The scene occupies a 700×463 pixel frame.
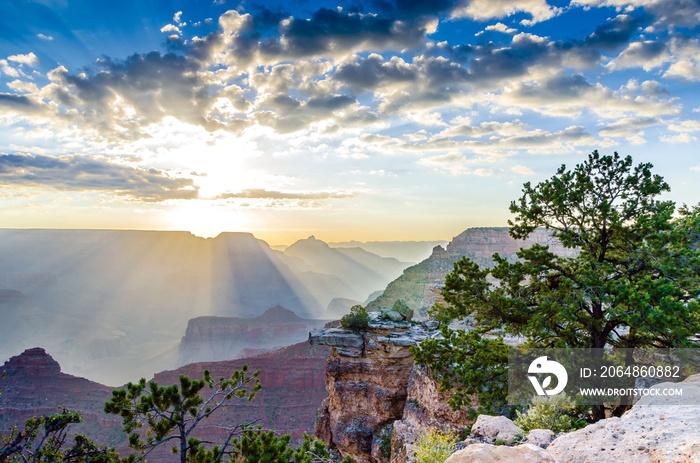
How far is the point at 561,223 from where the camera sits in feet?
38.6

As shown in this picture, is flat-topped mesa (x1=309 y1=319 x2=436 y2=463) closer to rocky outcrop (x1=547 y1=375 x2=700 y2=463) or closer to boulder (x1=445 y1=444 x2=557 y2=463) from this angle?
rocky outcrop (x1=547 y1=375 x2=700 y2=463)

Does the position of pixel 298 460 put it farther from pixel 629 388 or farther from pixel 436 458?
pixel 629 388

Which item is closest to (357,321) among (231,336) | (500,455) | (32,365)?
(500,455)

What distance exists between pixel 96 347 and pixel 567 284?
16416 cm

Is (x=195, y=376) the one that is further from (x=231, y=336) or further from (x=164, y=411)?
(x=231, y=336)

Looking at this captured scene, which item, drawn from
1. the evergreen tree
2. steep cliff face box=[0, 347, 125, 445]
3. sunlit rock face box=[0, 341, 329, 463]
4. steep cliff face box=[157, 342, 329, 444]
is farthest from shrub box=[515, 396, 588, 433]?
steep cliff face box=[0, 347, 125, 445]

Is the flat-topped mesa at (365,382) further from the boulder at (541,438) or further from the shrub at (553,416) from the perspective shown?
the boulder at (541,438)

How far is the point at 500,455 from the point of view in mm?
4941

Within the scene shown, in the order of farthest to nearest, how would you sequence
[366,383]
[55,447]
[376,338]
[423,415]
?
[376,338]
[366,383]
[423,415]
[55,447]

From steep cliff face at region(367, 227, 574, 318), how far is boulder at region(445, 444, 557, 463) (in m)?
59.8

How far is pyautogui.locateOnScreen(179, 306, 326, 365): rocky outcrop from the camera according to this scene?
391 ft

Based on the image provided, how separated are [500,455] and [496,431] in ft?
11.4

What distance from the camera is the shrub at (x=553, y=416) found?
8742 mm

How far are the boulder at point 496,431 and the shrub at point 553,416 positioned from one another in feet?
3.83
